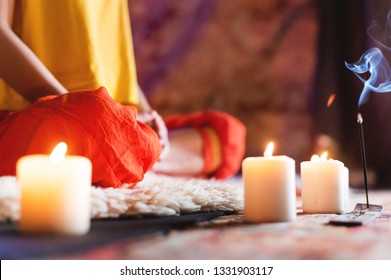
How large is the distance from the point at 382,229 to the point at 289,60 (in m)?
1.72

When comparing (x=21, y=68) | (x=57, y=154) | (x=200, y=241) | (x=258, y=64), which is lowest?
(x=200, y=241)

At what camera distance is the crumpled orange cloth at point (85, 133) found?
0.85 m

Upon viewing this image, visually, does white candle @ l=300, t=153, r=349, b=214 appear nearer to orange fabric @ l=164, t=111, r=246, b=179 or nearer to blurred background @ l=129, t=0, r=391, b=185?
orange fabric @ l=164, t=111, r=246, b=179

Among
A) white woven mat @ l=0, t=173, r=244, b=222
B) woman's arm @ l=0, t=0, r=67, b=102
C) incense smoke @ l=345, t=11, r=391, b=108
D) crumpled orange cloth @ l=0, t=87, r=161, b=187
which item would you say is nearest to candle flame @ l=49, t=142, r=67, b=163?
white woven mat @ l=0, t=173, r=244, b=222

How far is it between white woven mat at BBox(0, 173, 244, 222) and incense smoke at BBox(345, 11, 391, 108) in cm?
54

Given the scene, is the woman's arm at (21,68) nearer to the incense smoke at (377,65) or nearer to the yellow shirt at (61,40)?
the yellow shirt at (61,40)

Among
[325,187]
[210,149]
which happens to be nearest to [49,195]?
[325,187]

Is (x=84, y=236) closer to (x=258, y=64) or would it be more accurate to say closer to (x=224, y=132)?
(x=224, y=132)

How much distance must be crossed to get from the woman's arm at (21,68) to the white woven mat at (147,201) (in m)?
0.27

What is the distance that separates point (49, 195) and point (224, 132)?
907 millimetres

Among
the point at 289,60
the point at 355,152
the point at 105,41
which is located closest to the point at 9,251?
the point at 105,41

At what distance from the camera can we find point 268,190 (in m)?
0.77
